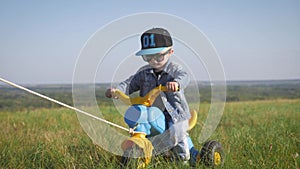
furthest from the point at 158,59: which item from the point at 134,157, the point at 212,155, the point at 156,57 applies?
the point at 212,155

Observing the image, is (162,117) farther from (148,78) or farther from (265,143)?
(265,143)

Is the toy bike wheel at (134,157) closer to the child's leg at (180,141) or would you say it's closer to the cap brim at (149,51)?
the child's leg at (180,141)

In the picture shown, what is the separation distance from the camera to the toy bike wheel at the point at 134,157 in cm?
321

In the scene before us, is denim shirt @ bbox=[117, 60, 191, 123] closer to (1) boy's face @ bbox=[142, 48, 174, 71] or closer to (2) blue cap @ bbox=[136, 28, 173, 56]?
(1) boy's face @ bbox=[142, 48, 174, 71]

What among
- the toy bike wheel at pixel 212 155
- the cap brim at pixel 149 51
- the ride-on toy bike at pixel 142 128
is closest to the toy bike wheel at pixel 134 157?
the ride-on toy bike at pixel 142 128

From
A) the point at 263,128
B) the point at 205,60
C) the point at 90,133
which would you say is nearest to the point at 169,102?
the point at 205,60

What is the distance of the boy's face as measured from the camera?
3.55 m

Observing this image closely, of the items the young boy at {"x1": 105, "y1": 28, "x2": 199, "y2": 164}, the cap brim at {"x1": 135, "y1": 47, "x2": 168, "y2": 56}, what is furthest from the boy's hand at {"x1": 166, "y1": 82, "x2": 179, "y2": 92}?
the cap brim at {"x1": 135, "y1": 47, "x2": 168, "y2": 56}

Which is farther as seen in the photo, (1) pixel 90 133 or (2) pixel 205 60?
(1) pixel 90 133

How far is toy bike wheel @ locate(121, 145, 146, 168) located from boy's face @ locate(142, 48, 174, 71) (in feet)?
2.90

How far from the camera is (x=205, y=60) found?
11.0 ft

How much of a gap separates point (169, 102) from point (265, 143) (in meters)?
1.62

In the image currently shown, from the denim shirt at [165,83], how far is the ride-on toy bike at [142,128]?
154 millimetres

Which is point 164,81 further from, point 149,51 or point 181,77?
point 149,51
